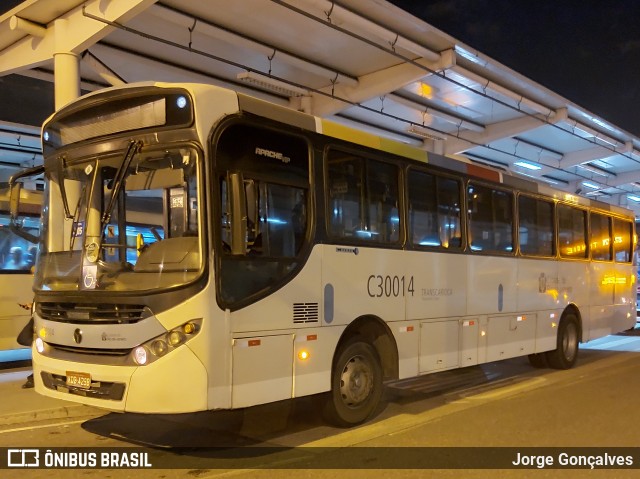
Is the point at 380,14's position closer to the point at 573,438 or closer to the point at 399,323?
the point at 399,323

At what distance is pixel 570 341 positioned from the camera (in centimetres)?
1153

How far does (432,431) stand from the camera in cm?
670

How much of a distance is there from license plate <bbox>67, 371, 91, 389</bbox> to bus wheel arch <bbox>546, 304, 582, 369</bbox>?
8679mm

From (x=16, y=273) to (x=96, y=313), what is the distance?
693 cm

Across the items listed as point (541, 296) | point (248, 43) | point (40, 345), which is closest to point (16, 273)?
point (40, 345)

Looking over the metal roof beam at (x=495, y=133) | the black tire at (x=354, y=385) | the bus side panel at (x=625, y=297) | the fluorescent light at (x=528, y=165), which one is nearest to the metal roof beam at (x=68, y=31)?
the black tire at (x=354, y=385)

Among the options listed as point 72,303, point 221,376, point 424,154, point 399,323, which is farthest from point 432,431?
point 72,303

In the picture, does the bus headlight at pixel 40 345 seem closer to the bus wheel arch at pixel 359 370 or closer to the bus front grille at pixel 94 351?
the bus front grille at pixel 94 351

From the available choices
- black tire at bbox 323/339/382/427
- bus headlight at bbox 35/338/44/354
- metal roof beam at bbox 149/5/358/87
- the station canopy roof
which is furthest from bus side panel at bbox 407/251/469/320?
metal roof beam at bbox 149/5/358/87

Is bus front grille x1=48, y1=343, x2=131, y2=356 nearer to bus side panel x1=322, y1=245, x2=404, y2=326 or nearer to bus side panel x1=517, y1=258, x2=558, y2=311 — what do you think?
bus side panel x1=322, y1=245, x2=404, y2=326

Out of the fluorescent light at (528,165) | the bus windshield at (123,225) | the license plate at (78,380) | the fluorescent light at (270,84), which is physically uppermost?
the fluorescent light at (528,165)

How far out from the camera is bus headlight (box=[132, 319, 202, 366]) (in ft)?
16.6

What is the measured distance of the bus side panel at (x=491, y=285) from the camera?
8703mm

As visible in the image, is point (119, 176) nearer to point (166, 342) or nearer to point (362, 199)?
point (166, 342)
